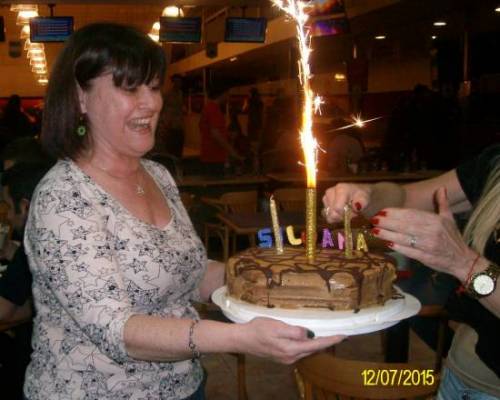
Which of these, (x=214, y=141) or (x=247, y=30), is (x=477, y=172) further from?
(x=247, y=30)

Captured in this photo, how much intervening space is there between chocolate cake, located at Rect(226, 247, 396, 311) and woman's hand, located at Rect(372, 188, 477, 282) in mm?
199

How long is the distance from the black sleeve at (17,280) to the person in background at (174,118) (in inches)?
247

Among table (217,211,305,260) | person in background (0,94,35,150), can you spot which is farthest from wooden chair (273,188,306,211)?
person in background (0,94,35,150)

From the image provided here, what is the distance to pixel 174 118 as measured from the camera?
838cm

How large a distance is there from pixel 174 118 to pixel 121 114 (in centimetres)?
683

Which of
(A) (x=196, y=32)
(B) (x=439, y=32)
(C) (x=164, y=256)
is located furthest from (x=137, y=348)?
(B) (x=439, y=32)

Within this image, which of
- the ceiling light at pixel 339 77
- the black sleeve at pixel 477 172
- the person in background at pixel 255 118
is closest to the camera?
the black sleeve at pixel 477 172

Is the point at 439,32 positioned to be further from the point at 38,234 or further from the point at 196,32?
the point at 38,234

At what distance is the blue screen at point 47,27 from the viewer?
9750 millimetres

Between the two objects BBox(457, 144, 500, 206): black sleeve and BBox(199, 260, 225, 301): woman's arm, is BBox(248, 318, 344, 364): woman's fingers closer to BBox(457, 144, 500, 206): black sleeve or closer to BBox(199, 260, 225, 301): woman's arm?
BBox(199, 260, 225, 301): woman's arm

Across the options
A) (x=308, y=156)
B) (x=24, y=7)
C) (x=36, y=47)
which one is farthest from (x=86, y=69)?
(x=36, y=47)

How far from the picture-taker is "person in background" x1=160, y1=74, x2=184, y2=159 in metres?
8.16

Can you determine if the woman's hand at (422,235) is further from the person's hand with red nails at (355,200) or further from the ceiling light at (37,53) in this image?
the ceiling light at (37,53)

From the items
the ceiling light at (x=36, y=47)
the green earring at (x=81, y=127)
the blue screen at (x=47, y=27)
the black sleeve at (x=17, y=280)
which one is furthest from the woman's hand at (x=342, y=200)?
the ceiling light at (x=36, y=47)
